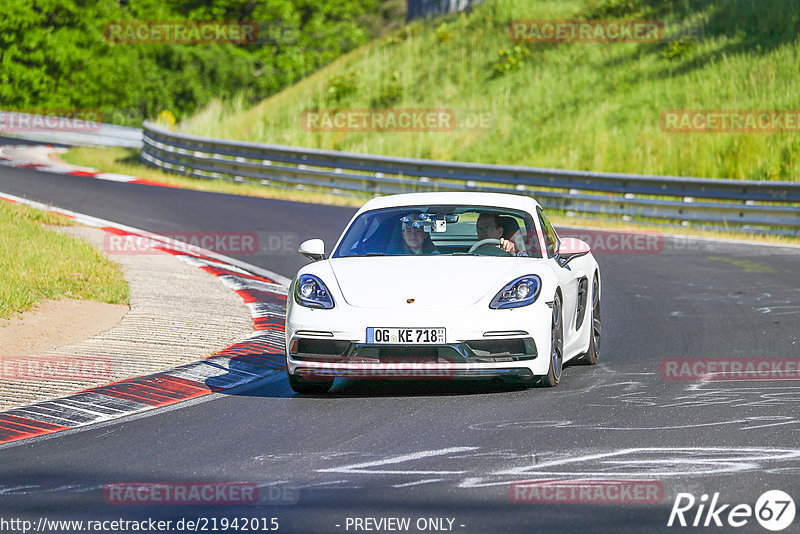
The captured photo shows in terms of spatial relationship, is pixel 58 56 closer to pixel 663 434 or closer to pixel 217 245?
pixel 217 245

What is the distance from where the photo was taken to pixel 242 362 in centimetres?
968

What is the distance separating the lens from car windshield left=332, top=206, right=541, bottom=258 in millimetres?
9031

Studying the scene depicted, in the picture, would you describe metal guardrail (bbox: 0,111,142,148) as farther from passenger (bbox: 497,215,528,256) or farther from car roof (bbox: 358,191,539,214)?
passenger (bbox: 497,215,528,256)

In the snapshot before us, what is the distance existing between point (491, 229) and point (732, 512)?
4341 millimetres

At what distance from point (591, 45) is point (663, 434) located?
3018cm

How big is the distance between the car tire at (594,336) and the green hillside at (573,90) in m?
15.8

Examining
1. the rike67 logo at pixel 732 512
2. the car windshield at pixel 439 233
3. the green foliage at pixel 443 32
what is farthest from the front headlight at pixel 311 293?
the green foliage at pixel 443 32

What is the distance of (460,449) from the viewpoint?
6547mm

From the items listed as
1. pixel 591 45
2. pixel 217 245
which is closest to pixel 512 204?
pixel 217 245
